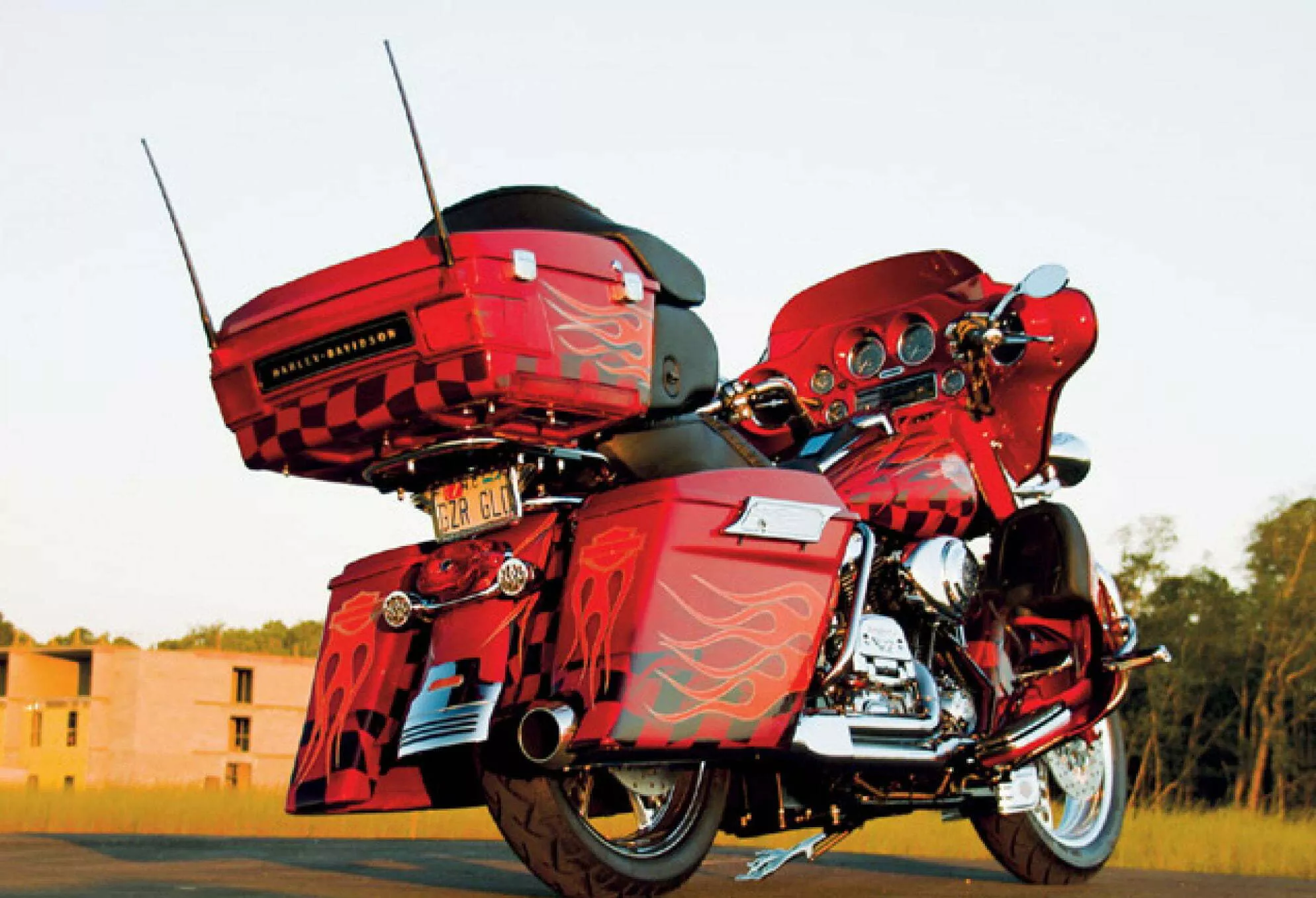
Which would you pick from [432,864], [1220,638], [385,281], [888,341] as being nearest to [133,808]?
[432,864]

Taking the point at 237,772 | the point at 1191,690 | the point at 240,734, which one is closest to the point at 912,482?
the point at 1191,690

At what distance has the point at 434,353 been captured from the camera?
4.46m

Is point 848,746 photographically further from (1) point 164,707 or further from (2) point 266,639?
(2) point 266,639

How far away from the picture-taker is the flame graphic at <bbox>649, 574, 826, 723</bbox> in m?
4.69

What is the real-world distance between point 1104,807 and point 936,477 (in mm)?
1768

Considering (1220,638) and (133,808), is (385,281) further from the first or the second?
(1220,638)

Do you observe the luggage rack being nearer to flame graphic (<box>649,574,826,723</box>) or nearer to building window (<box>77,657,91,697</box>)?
flame graphic (<box>649,574,826,723</box>)

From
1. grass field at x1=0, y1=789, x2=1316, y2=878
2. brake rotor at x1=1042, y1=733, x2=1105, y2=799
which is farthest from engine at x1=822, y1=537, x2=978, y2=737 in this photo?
grass field at x1=0, y1=789, x2=1316, y2=878

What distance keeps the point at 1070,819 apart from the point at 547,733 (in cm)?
329

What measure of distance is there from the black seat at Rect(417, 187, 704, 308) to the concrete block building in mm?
62400

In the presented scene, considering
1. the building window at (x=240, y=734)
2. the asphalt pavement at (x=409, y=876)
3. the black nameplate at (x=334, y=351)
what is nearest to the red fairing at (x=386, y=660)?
the asphalt pavement at (x=409, y=876)

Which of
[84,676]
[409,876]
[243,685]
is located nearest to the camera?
[409,876]

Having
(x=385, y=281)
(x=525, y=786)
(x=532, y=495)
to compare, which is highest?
(x=385, y=281)

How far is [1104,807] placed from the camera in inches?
274
